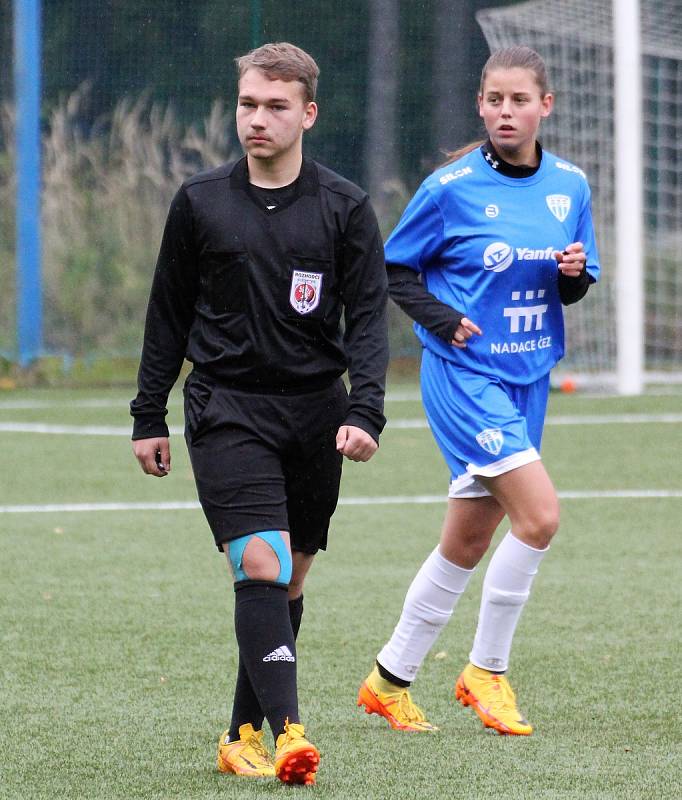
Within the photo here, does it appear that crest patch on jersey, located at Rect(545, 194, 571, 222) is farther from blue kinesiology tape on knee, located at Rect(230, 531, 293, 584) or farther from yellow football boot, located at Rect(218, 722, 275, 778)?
yellow football boot, located at Rect(218, 722, 275, 778)

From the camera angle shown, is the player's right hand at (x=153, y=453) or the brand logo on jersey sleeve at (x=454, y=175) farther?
the brand logo on jersey sleeve at (x=454, y=175)

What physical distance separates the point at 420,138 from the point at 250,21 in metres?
1.75

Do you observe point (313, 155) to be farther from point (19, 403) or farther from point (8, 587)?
point (8, 587)

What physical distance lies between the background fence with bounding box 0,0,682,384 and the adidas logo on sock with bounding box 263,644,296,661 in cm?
998

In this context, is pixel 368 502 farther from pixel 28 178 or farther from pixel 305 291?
pixel 28 178

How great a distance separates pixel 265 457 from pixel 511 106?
1370mm

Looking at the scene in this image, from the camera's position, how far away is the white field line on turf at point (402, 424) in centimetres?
1116

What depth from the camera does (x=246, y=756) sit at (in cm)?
399

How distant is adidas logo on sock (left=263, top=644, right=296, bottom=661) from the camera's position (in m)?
3.80

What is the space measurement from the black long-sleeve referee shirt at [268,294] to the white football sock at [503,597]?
811 millimetres

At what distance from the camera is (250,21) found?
13.8 m

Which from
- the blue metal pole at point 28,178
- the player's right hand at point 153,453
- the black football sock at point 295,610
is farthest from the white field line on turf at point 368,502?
the blue metal pole at point 28,178

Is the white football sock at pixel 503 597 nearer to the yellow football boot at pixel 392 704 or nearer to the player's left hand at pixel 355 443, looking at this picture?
the yellow football boot at pixel 392 704

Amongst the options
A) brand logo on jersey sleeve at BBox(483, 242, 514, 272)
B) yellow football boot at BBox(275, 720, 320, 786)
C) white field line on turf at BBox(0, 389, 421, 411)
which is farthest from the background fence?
yellow football boot at BBox(275, 720, 320, 786)
